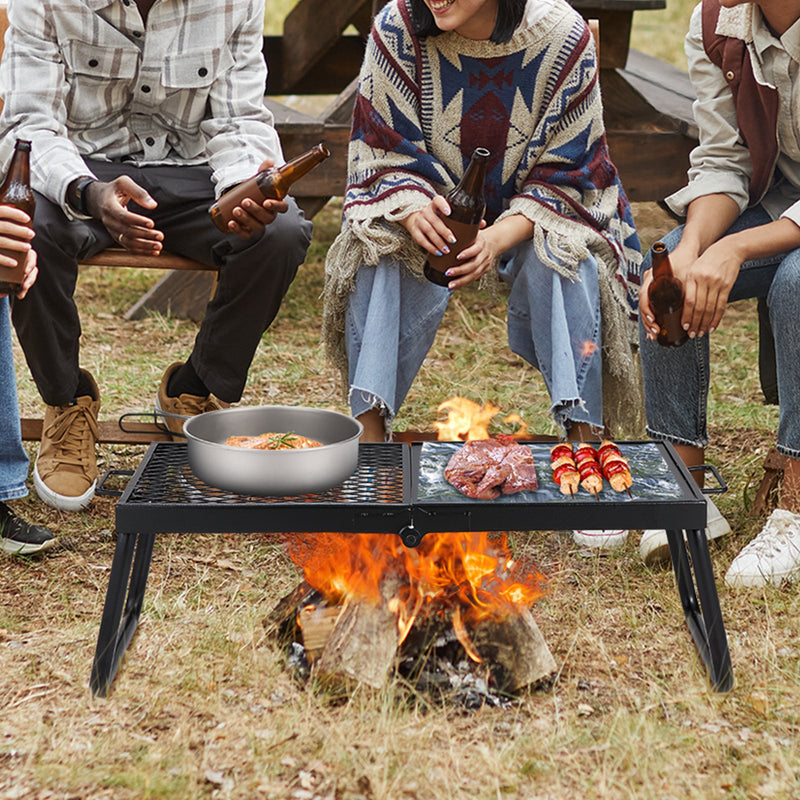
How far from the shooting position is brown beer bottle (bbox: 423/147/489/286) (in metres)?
2.93

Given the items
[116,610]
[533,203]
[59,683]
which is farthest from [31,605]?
[533,203]

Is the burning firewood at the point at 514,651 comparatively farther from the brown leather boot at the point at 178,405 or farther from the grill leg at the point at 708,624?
the brown leather boot at the point at 178,405

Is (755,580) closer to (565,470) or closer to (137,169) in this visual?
(565,470)

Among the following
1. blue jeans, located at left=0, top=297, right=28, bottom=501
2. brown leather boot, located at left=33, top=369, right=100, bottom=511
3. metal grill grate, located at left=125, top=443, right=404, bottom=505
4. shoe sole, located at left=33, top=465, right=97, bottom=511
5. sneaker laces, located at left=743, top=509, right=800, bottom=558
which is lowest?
shoe sole, located at left=33, top=465, right=97, bottom=511

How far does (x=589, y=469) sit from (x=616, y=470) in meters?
0.05

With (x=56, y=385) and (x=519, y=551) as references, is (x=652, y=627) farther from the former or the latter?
(x=56, y=385)

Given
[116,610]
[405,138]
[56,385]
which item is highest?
[405,138]

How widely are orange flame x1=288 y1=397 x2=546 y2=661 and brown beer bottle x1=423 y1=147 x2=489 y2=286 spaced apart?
2.83 feet

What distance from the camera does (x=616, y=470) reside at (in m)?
2.29

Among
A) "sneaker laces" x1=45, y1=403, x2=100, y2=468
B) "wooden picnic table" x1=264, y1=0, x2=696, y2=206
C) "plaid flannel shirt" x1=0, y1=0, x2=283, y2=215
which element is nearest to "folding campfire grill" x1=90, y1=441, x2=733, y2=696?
"sneaker laces" x1=45, y1=403, x2=100, y2=468

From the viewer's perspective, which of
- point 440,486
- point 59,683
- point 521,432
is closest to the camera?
point 440,486

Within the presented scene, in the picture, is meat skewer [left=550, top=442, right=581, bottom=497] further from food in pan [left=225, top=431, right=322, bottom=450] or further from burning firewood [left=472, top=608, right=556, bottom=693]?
food in pan [left=225, top=431, right=322, bottom=450]

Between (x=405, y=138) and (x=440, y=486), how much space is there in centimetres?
137

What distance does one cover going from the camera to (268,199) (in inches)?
125
